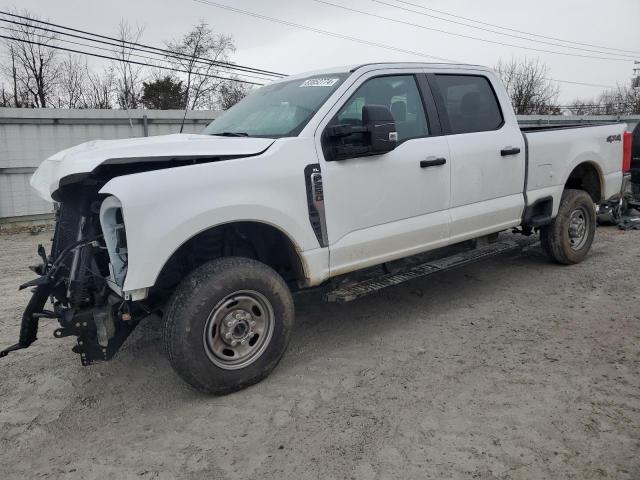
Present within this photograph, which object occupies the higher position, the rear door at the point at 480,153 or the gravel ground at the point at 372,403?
the rear door at the point at 480,153

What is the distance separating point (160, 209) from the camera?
284cm

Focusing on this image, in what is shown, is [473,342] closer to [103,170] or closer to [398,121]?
[398,121]

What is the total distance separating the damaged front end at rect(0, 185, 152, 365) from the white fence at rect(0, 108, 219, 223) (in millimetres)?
7753

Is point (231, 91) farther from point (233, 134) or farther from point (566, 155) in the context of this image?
point (233, 134)

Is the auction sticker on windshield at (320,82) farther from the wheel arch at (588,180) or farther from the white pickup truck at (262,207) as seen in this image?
the wheel arch at (588,180)

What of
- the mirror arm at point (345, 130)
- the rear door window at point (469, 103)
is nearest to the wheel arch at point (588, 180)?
the rear door window at point (469, 103)

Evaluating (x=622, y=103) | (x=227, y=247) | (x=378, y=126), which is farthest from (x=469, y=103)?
(x=622, y=103)

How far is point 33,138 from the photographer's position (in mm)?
10414

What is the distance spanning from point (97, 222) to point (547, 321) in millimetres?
3568

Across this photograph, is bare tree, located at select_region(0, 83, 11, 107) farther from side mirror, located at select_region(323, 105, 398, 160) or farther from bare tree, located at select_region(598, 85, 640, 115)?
bare tree, located at select_region(598, 85, 640, 115)

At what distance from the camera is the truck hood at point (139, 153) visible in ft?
9.48

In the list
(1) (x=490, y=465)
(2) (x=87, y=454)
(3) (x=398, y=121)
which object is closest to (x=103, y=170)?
(2) (x=87, y=454)

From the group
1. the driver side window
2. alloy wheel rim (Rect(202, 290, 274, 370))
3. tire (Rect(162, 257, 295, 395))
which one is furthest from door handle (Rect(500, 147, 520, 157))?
alloy wheel rim (Rect(202, 290, 274, 370))

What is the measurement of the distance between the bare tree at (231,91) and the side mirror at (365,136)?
24.0 meters
